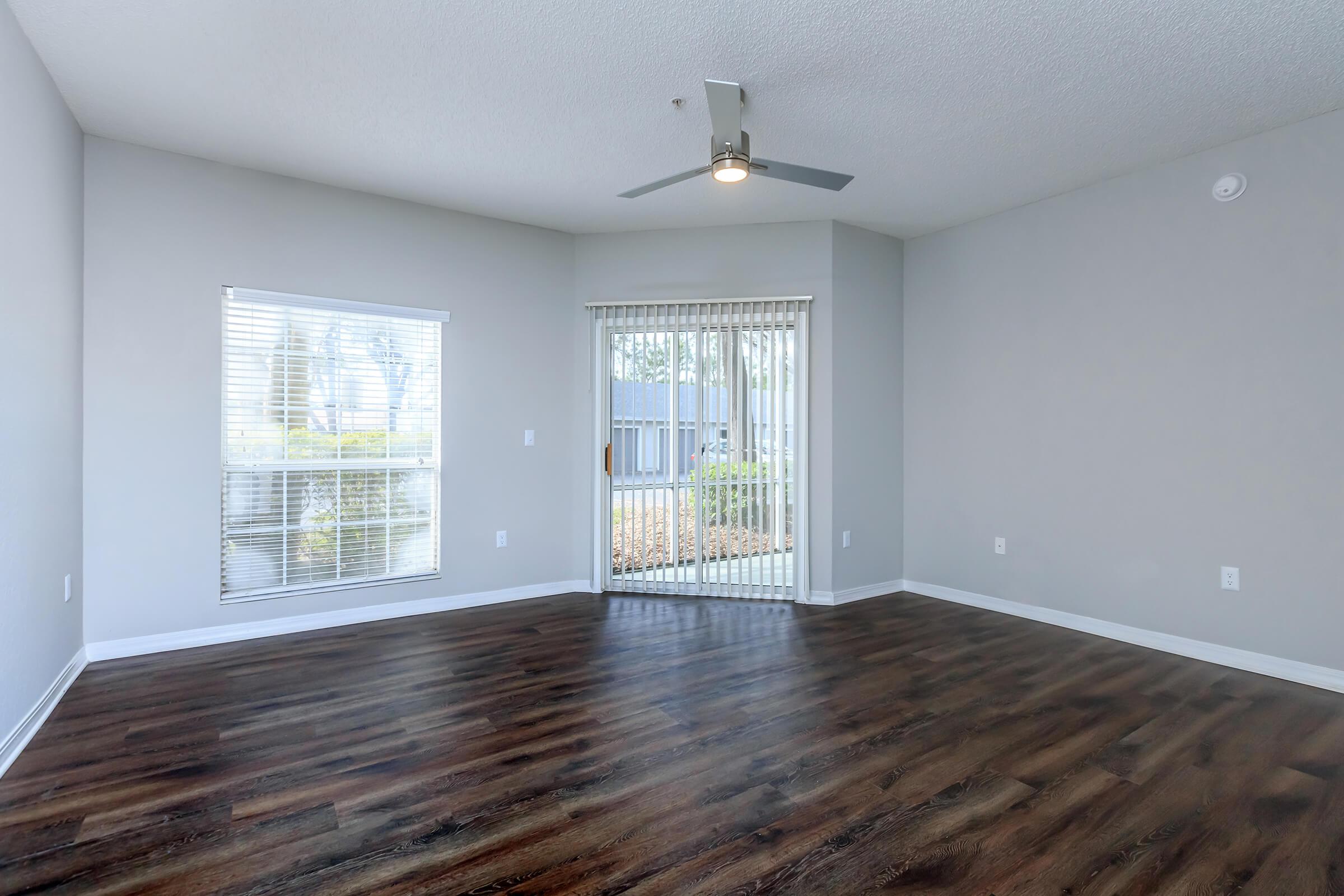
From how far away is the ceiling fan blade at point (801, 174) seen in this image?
2.88m

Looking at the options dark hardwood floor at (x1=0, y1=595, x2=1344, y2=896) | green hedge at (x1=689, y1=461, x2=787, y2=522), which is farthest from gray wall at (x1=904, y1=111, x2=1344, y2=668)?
green hedge at (x1=689, y1=461, x2=787, y2=522)

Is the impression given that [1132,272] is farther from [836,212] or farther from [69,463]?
[69,463]

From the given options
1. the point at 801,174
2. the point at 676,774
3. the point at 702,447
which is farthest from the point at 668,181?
the point at 676,774

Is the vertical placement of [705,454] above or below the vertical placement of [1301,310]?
below

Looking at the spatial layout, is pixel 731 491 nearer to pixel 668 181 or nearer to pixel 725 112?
pixel 668 181

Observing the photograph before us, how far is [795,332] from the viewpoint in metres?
4.67

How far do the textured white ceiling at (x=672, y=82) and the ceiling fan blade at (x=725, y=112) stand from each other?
21 centimetres

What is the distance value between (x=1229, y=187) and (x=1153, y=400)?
114 cm

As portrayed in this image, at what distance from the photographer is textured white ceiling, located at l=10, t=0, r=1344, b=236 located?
7.90 feet

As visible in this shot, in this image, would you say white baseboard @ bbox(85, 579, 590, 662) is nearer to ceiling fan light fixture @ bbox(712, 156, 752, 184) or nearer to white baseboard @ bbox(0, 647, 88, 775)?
white baseboard @ bbox(0, 647, 88, 775)

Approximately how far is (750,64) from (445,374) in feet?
9.02

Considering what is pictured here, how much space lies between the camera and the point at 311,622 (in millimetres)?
3932

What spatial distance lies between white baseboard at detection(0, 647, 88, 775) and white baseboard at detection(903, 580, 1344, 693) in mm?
4957

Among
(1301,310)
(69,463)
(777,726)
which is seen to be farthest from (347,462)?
(1301,310)
